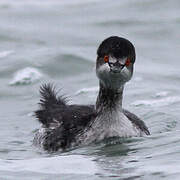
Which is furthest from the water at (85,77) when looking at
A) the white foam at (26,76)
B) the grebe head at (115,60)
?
the grebe head at (115,60)

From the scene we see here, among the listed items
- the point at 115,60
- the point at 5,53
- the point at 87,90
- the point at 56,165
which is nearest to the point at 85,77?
the point at 87,90

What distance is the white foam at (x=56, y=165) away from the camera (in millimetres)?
10136

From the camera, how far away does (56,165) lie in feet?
34.4

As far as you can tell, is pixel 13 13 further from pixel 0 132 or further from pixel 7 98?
pixel 0 132

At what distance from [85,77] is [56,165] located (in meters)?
8.39

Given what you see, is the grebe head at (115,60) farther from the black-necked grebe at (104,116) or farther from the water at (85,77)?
the water at (85,77)

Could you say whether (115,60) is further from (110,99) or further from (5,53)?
(5,53)

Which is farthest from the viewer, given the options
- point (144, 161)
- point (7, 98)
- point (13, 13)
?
point (13, 13)

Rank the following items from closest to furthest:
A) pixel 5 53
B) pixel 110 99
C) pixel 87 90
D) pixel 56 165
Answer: pixel 56 165 → pixel 110 99 → pixel 87 90 → pixel 5 53

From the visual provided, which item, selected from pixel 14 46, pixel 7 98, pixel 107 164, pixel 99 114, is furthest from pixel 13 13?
pixel 107 164

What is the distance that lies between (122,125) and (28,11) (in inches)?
507

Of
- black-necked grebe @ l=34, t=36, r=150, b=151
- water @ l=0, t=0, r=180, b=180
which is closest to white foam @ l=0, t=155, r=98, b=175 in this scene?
water @ l=0, t=0, r=180, b=180

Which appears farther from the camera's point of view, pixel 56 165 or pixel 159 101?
pixel 159 101

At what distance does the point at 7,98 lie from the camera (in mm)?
17422
